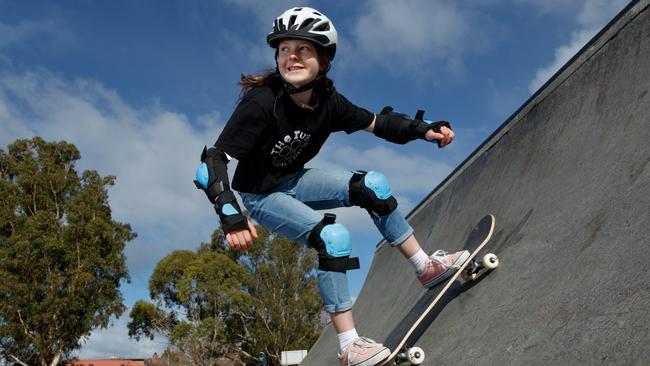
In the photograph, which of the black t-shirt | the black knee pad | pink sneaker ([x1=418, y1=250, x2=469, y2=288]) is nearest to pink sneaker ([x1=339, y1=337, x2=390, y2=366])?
pink sneaker ([x1=418, y1=250, x2=469, y2=288])

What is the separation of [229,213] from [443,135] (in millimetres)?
1673

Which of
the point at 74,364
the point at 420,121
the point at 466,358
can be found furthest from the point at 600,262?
the point at 74,364

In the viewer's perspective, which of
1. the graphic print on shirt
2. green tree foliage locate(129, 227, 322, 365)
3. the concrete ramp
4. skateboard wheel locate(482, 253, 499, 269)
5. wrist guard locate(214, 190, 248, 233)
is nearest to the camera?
the concrete ramp

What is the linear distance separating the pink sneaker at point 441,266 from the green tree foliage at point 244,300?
28927 mm

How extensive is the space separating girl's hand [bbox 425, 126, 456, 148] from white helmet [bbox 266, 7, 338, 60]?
93 cm

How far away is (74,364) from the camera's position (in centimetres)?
2353

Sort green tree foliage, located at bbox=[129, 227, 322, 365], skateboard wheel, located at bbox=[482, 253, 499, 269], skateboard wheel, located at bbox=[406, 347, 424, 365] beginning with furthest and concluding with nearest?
green tree foliage, located at bbox=[129, 227, 322, 365], skateboard wheel, located at bbox=[482, 253, 499, 269], skateboard wheel, located at bbox=[406, 347, 424, 365]

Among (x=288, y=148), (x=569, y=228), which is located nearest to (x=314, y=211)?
(x=288, y=148)

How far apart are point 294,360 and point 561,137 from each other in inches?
807

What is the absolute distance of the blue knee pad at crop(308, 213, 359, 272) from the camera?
2941mm

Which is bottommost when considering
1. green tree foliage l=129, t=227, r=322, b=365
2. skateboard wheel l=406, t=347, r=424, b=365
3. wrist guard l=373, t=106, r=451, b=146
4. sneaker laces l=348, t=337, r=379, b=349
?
skateboard wheel l=406, t=347, r=424, b=365

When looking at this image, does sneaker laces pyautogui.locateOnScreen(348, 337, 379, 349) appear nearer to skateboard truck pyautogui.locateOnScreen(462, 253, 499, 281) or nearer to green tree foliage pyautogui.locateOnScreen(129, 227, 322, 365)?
skateboard truck pyautogui.locateOnScreen(462, 253, 499, 281)

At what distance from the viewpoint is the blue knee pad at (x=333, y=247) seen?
2.94m

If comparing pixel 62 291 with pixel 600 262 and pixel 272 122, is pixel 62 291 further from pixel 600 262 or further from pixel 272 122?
pixel 600 262
